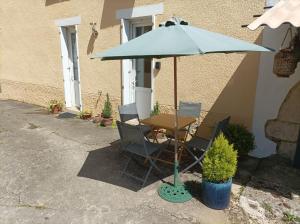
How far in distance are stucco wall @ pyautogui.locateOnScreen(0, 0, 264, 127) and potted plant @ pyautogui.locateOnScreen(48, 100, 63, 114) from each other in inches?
10.2

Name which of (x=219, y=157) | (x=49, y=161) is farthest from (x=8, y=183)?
(x=219, y=157)

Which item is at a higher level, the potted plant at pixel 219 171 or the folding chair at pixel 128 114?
the folding chair at pixel 128 114

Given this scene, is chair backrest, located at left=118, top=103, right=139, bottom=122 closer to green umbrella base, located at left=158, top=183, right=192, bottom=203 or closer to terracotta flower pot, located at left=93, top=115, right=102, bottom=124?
green umbrella base, located at left=158, top=183, right=192, bottom=203

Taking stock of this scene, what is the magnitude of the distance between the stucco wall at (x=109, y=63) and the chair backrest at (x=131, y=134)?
2.27 meters

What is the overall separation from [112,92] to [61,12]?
319cm

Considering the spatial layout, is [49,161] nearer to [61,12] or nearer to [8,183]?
[8,183]

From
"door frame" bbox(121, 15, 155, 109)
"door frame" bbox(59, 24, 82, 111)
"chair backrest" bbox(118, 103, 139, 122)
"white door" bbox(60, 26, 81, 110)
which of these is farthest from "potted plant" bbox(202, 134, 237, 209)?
"white door" bbox(60, 26, 81, 110)

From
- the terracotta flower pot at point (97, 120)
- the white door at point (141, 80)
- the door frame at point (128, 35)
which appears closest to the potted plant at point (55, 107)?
the terracotta flower pot at point (97, 120)

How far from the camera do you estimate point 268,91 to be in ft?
16.3

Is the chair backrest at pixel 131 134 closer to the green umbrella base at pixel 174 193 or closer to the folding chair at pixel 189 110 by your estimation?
the green umbrella base at pixel 174 193

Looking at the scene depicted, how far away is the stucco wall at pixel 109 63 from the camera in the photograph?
525cm

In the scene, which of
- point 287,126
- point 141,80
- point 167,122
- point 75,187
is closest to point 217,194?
point 167,122

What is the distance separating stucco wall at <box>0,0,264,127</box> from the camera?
525cm

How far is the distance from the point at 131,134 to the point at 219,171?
55.0 inches
